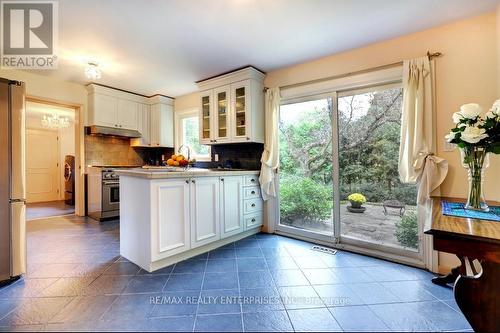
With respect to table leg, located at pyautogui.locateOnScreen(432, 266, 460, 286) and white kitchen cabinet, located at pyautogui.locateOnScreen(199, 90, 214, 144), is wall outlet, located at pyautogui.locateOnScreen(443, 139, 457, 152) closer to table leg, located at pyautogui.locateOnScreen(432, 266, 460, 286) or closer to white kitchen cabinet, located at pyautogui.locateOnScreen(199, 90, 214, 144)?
table leg, located at pyautogui.locateOnScreen(432, 266, 460, 286)

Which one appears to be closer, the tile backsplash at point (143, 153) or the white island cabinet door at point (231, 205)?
the white island cabinet door at point (231, 205)

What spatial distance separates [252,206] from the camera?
3102 millimetres

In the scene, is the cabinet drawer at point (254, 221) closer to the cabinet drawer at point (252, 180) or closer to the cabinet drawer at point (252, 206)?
the cabinet drawer at point (252, 206)

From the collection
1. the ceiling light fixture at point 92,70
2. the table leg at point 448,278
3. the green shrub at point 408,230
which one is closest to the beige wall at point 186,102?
the ceiling light fixture at point 92,70

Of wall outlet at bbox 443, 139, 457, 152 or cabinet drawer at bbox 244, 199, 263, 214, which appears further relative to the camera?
cabinet drawer at bbox 244, 199, 263, 214

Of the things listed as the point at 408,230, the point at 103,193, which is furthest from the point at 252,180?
the point at 103,193

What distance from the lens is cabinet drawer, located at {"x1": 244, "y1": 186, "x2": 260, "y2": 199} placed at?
3.02m

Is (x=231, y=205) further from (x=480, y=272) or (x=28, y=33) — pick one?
(x=28, y=33)

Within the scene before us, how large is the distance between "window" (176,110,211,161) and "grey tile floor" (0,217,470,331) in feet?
7.18

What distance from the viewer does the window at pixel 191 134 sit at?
4230mm

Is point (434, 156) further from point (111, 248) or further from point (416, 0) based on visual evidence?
point (111, 248)

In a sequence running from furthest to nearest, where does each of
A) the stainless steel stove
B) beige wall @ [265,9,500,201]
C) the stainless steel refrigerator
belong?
1. the stainless steel stove
2. beige wall @ [265,9,500,201]
3. the stainless steel refrigerator

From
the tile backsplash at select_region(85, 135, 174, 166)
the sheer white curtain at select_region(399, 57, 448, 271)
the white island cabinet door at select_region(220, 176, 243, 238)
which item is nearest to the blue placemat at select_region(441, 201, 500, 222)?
the sheer white curtain at select_region(399, 57, 448, 271)

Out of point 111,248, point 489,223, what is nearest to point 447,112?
point 489,223
